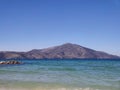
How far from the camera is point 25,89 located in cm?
1391

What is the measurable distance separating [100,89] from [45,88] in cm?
309

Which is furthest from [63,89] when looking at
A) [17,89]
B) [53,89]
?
[17,89]

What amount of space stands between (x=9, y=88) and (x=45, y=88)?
6.68ft

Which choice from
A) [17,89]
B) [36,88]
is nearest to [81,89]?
[36,88]

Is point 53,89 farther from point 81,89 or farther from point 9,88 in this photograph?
point 9,88

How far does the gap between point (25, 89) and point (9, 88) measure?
1014 mm

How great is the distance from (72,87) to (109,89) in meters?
2.13

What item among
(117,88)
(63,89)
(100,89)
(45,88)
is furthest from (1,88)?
(117,88)

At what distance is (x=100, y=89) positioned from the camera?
13898 mm

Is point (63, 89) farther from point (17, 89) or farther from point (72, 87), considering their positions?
point (17, 89)

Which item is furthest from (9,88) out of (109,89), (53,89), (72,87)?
(109,89)

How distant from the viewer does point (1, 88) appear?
14070 mm

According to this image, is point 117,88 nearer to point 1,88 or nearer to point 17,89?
point 17,89

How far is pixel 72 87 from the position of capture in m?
14.6
